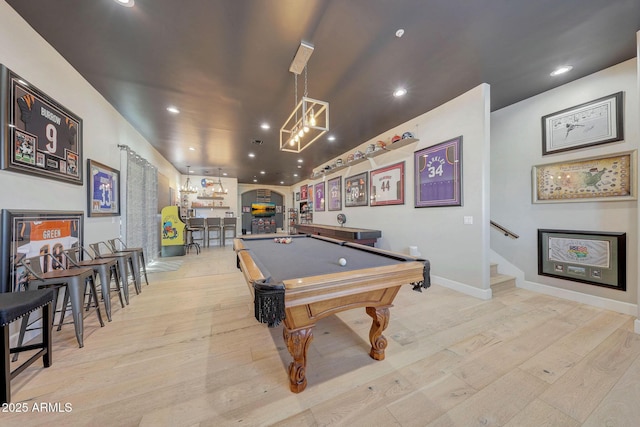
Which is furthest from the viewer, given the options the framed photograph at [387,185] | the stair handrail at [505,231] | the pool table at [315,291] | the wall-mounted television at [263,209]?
the wall-mounted television at [263,209]

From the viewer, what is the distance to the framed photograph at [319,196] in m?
7.37

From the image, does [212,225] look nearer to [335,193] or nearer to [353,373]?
[335,193]

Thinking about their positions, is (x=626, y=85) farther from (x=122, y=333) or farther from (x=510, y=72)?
(x=122, y=333)

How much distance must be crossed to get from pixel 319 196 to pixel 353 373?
243 inches

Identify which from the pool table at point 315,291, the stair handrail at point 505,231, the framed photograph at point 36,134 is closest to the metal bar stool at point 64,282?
the framed photograph at point 36,134

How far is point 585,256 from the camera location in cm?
283

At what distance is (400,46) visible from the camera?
7.27 feet

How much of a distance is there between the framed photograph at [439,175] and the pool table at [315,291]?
202 cm

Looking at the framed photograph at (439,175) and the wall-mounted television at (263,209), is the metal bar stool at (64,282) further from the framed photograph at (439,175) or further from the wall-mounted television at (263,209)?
the wall-mounted television at (263,209)

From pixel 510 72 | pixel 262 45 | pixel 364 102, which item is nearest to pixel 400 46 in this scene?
pixel 364 102

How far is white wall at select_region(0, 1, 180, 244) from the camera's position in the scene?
6.09ft

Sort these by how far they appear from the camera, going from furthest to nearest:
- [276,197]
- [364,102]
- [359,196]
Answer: [276,197]
[359,196]
[364,102]

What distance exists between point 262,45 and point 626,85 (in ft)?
13.5

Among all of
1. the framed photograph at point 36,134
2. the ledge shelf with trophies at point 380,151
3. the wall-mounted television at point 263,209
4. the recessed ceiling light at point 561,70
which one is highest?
the recessed ceiling light at point 561,70
